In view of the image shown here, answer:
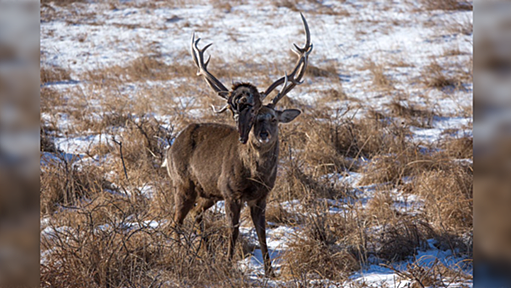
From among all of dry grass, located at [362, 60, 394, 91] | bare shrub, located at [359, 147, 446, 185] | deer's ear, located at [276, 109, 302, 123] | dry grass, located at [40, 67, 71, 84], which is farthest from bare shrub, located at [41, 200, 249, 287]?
dry grass, located at [40, 67, 71, 84]

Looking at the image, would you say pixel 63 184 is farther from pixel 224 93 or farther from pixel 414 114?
pixel 414 114

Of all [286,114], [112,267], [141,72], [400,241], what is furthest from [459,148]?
[141,72]

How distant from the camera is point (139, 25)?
16.5m

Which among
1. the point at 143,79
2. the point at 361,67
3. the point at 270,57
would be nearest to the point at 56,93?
the point at 143,79

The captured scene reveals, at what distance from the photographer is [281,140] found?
7.02 m

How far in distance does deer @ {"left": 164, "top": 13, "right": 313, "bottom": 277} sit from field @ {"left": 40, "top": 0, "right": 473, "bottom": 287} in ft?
0.90

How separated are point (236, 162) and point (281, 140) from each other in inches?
98.0

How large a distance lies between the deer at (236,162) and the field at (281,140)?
275 millimetres

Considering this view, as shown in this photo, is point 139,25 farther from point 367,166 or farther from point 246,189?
point 246,189

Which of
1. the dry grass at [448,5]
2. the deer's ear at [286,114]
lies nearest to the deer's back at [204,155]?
the deer's ear at [286,114]

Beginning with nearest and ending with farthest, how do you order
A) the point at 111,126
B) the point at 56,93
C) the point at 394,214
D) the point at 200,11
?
the point at 394,214 → the point at 111,126 → the point at 56,93 → the point at 200,11

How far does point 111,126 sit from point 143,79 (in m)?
3.10

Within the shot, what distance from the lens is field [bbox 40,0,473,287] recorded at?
392cm

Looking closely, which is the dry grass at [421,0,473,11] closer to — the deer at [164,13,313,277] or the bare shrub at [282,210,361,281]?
the deer at [164,13,313,277]
